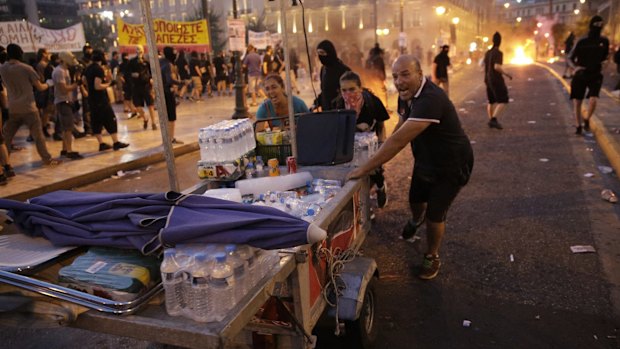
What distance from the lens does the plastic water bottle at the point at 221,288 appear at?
187 cm

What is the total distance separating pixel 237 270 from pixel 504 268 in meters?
3.21

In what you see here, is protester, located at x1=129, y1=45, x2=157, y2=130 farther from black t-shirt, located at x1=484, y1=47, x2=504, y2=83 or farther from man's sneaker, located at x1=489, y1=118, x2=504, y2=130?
man's sneaker, located at x1=489, y1=118, x2=504, y2=130

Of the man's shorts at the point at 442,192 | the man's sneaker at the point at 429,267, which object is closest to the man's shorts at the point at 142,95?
the man's shorts at the point at 442,192

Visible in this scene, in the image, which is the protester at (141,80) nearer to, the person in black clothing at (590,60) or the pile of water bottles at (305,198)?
the pile of water bottles at (305,198)

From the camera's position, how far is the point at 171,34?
14.5m

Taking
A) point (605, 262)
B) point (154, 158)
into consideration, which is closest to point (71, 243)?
point (605, 262)

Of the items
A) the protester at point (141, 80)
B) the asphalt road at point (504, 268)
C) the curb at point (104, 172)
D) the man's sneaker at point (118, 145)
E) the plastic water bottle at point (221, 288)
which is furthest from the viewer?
the protester at point (141, 80)

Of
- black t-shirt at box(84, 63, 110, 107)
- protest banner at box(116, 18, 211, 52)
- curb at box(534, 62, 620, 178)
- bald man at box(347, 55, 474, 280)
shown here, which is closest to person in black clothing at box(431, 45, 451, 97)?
curb at box(534, 62, 620, 178)

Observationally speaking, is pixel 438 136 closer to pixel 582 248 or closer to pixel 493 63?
pixel 582 248

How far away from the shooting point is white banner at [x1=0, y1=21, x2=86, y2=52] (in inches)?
463

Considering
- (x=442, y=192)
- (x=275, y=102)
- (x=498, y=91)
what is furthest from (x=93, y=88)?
(x=498, y=91)

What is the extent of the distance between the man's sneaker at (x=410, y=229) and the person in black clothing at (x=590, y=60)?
659 centimetres

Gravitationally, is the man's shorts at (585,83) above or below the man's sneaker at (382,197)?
above

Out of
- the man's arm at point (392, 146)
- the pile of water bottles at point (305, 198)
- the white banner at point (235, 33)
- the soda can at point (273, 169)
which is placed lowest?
the pile of water bottles at point (305, 198)
